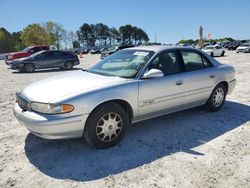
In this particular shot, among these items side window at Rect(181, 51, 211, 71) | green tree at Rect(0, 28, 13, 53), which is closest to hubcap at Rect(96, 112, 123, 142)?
side window at Rect(181, 51, 211, 71)

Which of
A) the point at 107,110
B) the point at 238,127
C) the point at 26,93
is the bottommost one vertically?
the point at 238,127

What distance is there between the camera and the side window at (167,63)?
4378 millimetres

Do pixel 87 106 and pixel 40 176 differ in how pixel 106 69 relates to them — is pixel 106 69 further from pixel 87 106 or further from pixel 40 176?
pixel 40 176

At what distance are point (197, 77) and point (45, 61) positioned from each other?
1320cm

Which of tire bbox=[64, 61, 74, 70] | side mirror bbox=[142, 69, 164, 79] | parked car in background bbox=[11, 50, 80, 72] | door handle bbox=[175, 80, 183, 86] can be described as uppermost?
side mirror bbox=[142, 69, 164, 79]

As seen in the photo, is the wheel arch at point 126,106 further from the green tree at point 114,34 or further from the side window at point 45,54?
the green tree at point 114,34

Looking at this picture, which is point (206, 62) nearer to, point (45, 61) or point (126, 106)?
point (126, 106)

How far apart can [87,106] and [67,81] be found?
0.81m

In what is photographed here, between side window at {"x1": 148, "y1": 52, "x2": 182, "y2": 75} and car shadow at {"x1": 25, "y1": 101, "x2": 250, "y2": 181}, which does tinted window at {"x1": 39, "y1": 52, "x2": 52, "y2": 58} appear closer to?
car shadow at {"x1": 25, "y1": 101, "x2": 250, "y2": 181}

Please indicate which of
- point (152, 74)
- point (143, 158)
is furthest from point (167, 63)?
point (143, 158)

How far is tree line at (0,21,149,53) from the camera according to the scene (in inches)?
2825

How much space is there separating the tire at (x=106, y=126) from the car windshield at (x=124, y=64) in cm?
67

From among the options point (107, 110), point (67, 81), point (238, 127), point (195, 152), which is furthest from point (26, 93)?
point (238, 127)

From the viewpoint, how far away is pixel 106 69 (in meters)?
4.55
